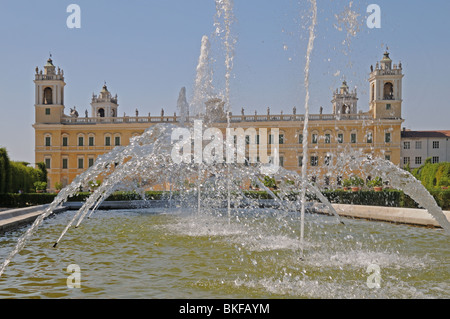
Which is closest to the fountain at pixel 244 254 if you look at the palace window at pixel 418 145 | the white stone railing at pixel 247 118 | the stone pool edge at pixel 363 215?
the stone pool edge at pixel 363 215

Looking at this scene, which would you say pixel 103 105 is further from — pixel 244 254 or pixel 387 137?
pixel 244 254

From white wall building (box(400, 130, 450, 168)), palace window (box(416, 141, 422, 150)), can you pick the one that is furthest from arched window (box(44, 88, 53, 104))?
palace window (box(416, 141, 422, 150))

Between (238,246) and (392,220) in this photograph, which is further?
(392,220)

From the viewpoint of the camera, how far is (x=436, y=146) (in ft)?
163

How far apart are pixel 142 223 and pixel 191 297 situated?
7.02 meters

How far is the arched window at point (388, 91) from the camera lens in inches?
1956

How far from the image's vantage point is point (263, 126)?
158 ft

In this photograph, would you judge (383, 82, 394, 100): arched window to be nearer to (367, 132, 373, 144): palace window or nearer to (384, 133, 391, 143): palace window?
(384, 133, 391, 143): palace window

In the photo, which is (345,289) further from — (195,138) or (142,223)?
(195,138)

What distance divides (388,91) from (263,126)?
13453 millimetres

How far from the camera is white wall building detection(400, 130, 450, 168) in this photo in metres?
49.5

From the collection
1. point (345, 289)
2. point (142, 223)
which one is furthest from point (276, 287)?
point (142, 223)
